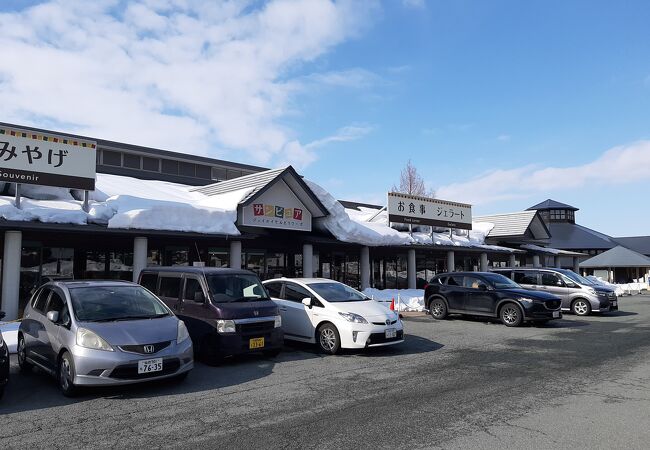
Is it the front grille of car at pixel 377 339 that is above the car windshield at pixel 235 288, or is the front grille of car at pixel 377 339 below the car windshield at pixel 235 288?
below

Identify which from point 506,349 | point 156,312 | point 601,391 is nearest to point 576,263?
point 506,349

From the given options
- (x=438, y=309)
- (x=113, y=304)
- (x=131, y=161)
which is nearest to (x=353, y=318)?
(x=113, y=304)

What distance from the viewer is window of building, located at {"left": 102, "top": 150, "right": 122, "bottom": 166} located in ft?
86.1

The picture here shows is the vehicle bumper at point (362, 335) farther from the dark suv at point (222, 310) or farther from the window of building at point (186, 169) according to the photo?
the window of building at point (186, 169)

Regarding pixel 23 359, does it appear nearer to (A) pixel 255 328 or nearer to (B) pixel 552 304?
(A) pixel 255 328

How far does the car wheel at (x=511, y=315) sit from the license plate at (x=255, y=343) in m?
8.63

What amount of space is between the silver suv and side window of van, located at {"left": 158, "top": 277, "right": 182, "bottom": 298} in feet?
45.1

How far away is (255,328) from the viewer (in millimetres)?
9352

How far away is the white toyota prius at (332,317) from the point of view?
9.94 meters

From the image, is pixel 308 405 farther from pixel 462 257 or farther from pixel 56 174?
pixel 462 257

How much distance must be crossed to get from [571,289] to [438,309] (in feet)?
18.1

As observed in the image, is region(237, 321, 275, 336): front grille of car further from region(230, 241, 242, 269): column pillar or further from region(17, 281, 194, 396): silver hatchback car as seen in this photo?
region(230, 241, 242, 269): column pillar

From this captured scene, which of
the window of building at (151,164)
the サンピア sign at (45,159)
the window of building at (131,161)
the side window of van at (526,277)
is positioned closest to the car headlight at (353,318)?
the サンピア sign at (45,159)

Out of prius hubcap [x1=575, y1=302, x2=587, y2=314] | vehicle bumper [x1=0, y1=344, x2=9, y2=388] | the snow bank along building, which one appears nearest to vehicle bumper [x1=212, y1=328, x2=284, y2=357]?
vehicle bumper [x1=0, y1=344, x2=9, y2=388]
